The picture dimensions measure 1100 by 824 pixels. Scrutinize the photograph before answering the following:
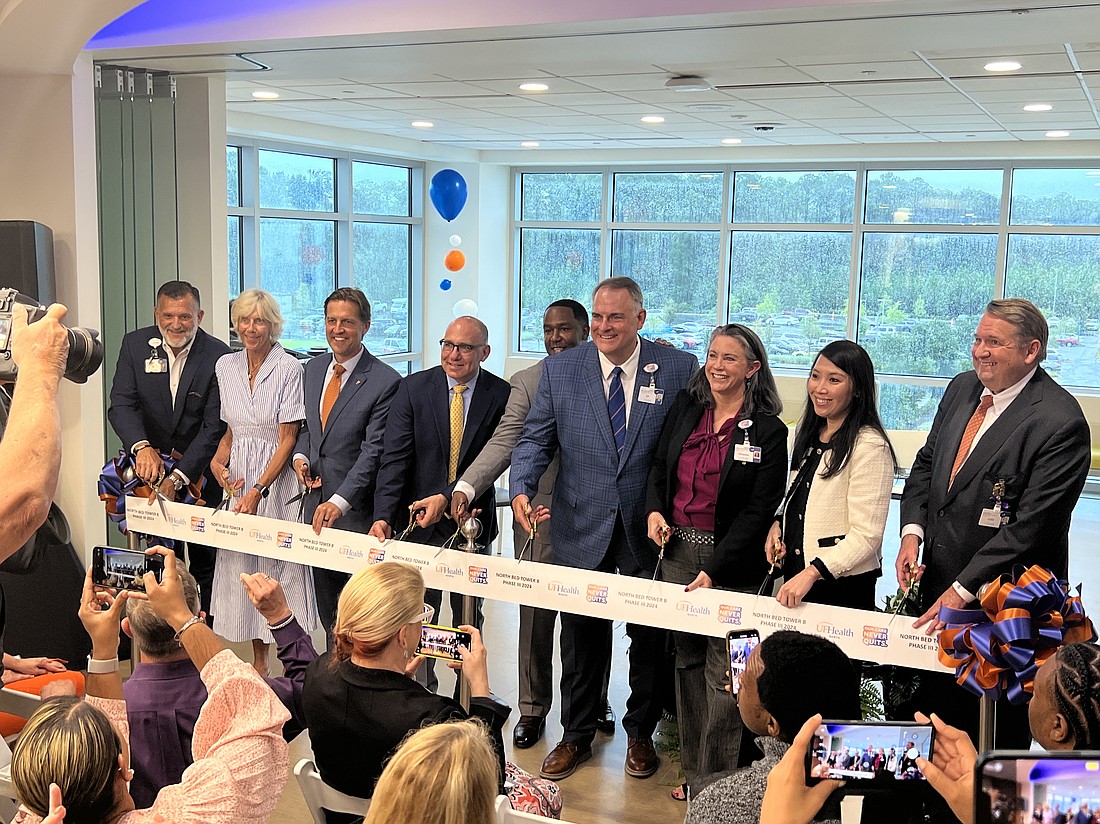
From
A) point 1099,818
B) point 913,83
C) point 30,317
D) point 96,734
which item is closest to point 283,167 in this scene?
point 913,83

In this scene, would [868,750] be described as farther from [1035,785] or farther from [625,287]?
[625,287]

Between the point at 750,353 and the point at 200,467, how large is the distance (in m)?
2.67

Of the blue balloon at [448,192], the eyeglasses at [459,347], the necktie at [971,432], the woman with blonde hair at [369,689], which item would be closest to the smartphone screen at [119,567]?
the woman with blonde hair at [369,689]

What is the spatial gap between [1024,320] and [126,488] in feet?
12.3

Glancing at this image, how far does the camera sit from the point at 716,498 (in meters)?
3.84

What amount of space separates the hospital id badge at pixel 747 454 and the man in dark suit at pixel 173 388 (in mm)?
2546

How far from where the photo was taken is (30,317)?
225cm

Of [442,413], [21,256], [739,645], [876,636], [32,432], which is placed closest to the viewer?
[32,432]

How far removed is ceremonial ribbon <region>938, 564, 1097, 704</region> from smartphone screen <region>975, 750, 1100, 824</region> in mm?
1393

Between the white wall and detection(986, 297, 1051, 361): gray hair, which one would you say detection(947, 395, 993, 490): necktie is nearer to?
detection(986, 297, 1051, 361): gray hair

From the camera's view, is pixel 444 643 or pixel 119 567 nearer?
pixel 444 643

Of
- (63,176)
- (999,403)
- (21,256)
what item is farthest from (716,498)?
(63,176)

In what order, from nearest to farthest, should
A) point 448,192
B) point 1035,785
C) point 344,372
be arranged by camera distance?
point 1035,785
point 344,372
point 448,192

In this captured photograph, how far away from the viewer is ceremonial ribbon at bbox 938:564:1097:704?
9.16 feet
